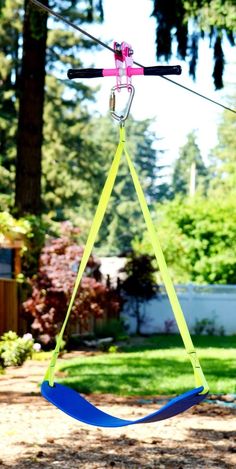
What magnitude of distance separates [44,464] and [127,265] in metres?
11.4

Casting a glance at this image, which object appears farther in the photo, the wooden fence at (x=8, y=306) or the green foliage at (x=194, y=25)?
the green foliage at (x=194, y=25)

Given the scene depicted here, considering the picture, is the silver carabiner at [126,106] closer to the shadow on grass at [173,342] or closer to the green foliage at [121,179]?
the shadow on grass at [173,342]

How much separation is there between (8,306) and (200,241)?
27.7 ft

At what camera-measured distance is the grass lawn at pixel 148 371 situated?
8.20m

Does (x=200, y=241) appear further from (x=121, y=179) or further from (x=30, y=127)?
(x=121, y=179)

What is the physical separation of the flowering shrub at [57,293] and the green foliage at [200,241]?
6.98 meters

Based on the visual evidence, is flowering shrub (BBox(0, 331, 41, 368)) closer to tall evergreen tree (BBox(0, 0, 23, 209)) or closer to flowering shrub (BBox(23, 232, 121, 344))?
flowering shrub (BBox(23, 232, 121, 344))

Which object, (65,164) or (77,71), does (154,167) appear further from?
(77,71)

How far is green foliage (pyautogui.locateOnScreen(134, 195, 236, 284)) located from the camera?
19.1 m

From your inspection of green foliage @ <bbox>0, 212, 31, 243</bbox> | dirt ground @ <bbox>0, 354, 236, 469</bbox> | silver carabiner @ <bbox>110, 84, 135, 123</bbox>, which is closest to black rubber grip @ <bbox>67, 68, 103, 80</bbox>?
silver carabiner @ <bbox>110, 84, 135, 123</bbox>

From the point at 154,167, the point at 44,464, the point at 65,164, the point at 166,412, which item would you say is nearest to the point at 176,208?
the point at 65,164

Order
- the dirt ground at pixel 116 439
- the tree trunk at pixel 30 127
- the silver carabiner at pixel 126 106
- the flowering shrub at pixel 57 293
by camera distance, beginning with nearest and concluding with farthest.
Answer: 1. the silver carabiner at pixel 126 106
2. the dirt ground at pixel 116 439
3. the flowering shrub at pixel 57 293
4. the tree trunk at pixel 30 127

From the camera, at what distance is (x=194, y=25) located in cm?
1285

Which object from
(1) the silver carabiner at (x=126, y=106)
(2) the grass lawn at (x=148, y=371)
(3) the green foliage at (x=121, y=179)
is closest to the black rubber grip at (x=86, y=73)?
(1) the silver carabiner at (x=126, y=106)
